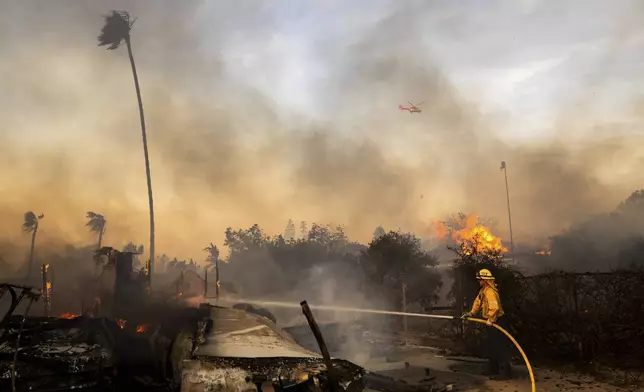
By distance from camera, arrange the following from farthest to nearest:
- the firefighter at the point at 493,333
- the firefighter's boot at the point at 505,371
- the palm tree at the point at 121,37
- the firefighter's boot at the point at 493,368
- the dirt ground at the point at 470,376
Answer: the palm tree at the point at 121,37 → the firefighter's boot at the point at 493,368 → the firefighter's boot at the point at 505,371 → the dirt ground at the point at 470,376 → the firefighter at the point at 493,333

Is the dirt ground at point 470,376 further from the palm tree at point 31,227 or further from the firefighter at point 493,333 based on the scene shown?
the palm tree at point 31,227

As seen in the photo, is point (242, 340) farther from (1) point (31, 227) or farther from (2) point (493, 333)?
(1) point (31, 227)

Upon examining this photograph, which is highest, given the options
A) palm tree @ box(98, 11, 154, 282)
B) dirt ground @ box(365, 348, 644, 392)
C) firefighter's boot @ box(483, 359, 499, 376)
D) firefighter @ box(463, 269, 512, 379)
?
palm tree @ box(98, 11, 154, 282)

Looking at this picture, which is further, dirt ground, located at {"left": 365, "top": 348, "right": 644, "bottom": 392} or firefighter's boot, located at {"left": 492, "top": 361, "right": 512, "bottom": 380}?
firefighter's boot, located at {"left": 492, "top": 361, "right": 512, "bottom": 380}

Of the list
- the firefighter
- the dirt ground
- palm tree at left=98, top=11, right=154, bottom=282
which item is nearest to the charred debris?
the dirt ground

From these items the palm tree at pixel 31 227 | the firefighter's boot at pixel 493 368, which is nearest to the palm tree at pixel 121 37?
the palm tree at pixel 31 227

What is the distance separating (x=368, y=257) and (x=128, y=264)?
55.5ft

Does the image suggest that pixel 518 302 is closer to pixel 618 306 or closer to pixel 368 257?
pixel 618 306

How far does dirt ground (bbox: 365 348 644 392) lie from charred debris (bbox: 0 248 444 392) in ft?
3.73

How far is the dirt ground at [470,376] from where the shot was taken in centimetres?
954

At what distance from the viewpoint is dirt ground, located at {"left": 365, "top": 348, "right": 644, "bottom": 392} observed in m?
9.54

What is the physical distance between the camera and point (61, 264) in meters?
36.0

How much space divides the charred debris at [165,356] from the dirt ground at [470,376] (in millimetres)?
1136

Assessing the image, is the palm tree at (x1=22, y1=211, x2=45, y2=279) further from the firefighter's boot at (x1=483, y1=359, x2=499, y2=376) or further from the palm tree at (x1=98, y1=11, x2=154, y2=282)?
the firefighter's boot at (x1=483, y1=359, x2=499, y2=376)
